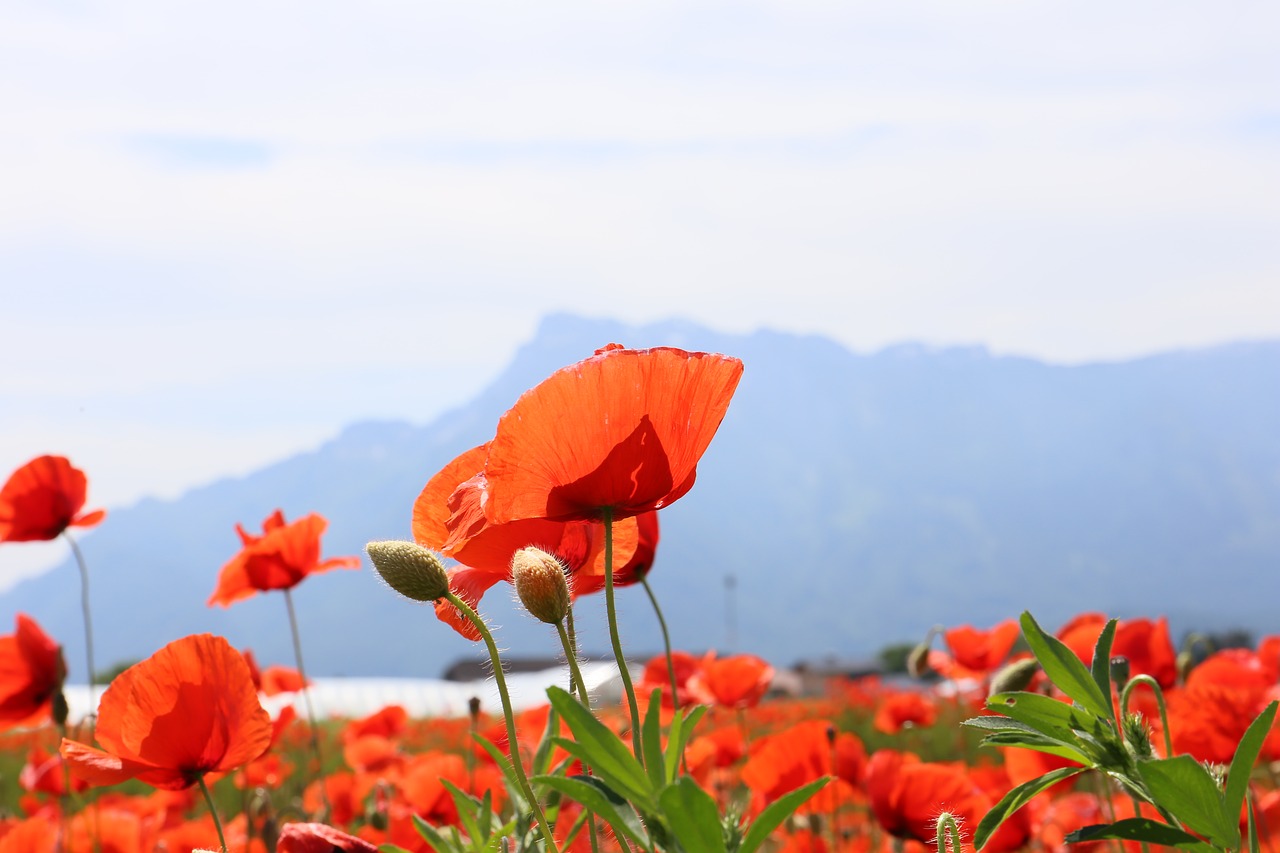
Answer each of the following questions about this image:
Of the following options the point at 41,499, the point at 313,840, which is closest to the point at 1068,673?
the point at 313,840

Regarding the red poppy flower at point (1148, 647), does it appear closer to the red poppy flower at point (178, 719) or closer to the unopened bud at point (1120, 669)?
the unopened bud at point (1120, 669)

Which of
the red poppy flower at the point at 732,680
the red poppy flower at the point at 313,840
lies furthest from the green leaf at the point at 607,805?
the red poppy flower at the point at 732,680

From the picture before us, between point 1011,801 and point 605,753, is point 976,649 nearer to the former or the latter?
point 1011,801

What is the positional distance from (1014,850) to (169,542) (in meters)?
194

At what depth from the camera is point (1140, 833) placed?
0.58 metres

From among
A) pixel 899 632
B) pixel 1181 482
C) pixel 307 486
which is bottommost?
pixel 899 632

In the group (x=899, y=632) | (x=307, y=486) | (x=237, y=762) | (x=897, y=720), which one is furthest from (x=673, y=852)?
(x=307, y=486)

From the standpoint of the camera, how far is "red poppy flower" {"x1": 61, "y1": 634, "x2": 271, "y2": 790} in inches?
38.1

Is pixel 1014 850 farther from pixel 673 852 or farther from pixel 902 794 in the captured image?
pixel 673 852

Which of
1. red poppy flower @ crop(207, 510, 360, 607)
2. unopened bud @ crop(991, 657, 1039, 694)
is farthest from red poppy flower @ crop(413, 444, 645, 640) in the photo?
red poppy flower @ crop(207, 510, 360, 607)

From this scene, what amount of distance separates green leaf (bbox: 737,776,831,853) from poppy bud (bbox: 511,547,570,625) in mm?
162

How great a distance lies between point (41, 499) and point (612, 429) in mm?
1924

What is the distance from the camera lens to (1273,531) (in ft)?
512

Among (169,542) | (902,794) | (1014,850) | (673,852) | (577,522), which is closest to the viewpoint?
(673,852)
